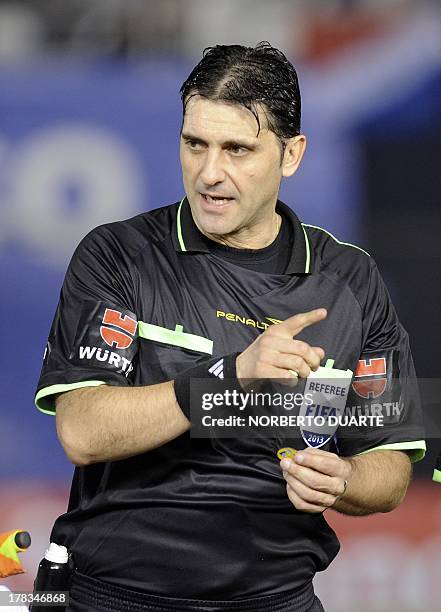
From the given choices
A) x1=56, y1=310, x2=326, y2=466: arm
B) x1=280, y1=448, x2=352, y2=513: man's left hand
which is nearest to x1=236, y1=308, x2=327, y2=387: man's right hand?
x1=56, y1=310, x2=326, y2=466: arm

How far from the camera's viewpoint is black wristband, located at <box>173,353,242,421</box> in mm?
1940

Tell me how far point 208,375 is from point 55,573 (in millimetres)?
459

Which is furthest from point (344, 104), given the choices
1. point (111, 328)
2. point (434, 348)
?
point (111, 328)

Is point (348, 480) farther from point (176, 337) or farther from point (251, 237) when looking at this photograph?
point (251, 237)

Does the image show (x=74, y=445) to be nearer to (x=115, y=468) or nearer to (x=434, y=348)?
(x=115, y=468)

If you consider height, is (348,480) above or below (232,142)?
below

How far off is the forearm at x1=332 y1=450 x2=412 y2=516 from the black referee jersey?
4cm

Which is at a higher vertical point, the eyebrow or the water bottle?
the eyebrow

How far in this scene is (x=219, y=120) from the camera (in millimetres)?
2137

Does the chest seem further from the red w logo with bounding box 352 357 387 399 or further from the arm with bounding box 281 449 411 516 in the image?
the arm with bounding box 281 449 411 516

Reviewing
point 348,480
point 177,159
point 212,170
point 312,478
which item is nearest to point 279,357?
point 312,478

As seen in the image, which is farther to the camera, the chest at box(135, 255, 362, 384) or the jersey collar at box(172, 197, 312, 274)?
the jersey collar at box(172, 197, 312, 274)

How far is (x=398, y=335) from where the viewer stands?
2314 mm

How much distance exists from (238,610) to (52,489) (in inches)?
64.3
